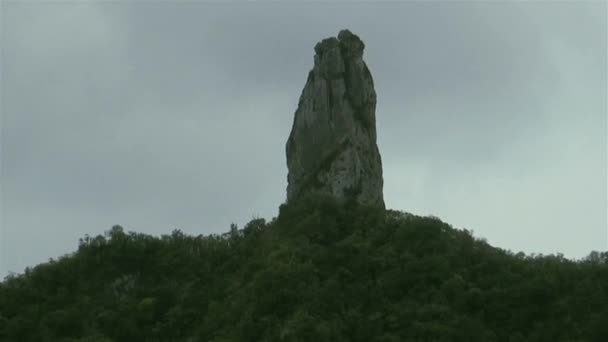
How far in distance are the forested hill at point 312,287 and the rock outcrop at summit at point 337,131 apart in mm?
2348

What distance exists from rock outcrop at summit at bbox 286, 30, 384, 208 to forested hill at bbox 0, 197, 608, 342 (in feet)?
7.70

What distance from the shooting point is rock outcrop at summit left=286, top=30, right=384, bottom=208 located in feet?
185

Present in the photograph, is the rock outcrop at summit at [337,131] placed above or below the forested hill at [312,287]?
above

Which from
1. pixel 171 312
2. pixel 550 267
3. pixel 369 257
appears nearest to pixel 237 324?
pixel 171 312

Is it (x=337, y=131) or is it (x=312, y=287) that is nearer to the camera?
(x=312, y=287)

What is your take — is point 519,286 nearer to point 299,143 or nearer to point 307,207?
point 307,207

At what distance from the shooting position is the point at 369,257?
164 ft

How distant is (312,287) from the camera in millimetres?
47188

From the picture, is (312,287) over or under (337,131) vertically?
under

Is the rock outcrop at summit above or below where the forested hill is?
above

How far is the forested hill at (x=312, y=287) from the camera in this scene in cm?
4488

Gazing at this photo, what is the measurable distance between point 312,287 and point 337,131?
11553 mm

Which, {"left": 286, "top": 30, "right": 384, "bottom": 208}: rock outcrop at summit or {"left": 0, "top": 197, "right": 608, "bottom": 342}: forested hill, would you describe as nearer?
{"left": 0, "top": 197, "right": 608, "bottom": 342}: forested hill

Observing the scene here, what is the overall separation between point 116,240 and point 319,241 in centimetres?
791
